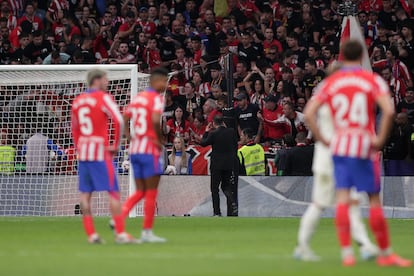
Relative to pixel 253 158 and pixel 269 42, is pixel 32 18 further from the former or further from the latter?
pixel 253 158

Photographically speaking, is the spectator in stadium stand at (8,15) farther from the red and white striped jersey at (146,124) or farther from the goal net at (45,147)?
the red and white striped jersey at (146,124)

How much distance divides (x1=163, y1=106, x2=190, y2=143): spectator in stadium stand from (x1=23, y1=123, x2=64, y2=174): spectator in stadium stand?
9.20 ft

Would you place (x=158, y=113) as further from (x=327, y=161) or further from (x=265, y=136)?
(x=265, y=136)

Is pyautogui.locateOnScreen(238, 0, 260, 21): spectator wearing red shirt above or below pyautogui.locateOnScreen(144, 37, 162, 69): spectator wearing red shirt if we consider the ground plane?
above

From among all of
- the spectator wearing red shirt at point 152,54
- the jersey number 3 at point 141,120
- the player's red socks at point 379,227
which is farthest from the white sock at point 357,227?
the spectator wearing red shirt at point 152,54

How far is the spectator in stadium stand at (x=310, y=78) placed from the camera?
82.0ft

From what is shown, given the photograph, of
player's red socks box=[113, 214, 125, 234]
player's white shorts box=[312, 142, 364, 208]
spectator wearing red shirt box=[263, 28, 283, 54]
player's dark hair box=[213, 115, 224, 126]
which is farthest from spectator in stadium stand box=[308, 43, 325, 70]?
player's white shorts box=[312, 142, 364, 208]

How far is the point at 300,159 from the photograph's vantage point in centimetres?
2325

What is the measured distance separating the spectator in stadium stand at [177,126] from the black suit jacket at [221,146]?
80.8 inches

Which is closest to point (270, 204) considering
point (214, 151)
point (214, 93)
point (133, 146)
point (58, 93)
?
point (214, 151)

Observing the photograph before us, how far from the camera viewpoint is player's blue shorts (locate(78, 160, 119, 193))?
45.4 feet

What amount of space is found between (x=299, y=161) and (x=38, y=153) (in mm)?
5415

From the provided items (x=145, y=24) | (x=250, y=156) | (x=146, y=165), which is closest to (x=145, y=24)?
(x=145, y=24)

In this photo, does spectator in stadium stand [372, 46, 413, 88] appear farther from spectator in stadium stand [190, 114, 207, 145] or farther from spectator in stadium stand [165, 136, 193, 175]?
spectator in stadium stand [165, 136, 193, 175]
